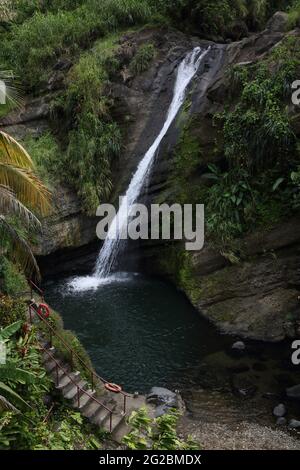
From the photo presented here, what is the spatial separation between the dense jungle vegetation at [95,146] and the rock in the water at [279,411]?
5152 mm

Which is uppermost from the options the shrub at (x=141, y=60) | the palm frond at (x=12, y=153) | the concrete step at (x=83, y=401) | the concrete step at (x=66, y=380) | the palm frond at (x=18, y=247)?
the shrub at (x=141, y=60)

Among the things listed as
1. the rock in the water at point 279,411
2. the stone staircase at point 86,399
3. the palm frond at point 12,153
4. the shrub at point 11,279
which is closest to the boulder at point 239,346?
the rock in the water at point 279,411

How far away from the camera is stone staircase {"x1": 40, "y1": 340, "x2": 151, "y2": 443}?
12.2 m

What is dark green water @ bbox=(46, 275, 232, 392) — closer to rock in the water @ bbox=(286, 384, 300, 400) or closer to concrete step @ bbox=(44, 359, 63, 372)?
rock in the water @ bbox=(286, 384, 300, 400)

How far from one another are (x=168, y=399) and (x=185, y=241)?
7.94m

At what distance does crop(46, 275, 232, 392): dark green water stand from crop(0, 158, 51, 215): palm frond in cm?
734

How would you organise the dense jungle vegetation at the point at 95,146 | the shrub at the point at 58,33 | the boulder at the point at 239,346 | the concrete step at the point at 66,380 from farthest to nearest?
the shrub at the point at 58,33 < the boulder at the point at 239,346 < the concrete step at the point at 66,380 < the dense jungle vegetation at the point at 95,146

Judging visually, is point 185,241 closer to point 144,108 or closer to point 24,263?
point 144,108

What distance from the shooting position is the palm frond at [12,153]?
1080cm

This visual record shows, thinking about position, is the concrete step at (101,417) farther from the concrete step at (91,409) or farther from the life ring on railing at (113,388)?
the life ring on railing at (113,388)

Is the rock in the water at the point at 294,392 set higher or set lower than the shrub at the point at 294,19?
lower

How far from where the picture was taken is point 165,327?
1870 cm

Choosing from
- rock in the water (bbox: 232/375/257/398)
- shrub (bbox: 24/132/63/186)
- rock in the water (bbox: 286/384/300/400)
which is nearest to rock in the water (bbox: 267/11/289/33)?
shrub (bbox: 24/132/63/186)

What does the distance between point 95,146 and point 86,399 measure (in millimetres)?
12728
